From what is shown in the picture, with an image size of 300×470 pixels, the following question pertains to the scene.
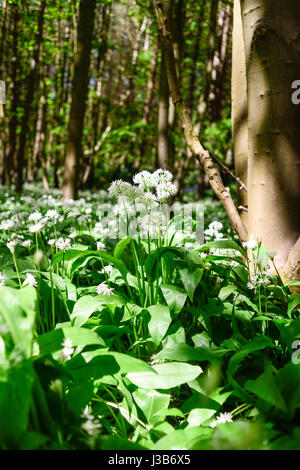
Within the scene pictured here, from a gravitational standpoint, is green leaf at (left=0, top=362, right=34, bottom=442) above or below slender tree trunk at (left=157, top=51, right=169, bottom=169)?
below

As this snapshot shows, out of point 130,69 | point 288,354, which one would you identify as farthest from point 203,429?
point 130,69

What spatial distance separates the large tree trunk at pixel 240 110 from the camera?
2791 millimetres

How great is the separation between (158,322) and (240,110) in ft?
6.27

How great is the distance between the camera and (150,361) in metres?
1.71

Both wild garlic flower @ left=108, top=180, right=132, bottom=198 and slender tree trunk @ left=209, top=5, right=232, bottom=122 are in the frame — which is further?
slender tree trunk @ left=209, top=5, right=232, bottom=122

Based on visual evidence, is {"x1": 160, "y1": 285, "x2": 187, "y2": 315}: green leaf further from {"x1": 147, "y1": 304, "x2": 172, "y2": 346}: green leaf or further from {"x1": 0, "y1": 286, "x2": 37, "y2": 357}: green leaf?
{"x1": 0, "y1": 286, "x2": 37, "y2": 357}: green leaf

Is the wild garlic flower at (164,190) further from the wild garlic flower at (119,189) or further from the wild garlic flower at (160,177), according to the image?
the wild garlic flower at (119,189)

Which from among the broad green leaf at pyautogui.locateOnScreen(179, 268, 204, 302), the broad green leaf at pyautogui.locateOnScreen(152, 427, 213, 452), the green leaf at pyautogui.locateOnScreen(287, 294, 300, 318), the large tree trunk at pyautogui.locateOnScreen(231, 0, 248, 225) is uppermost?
the large tree trunk at pyautogui.locateOnScreen(231, 0, 248, 225)

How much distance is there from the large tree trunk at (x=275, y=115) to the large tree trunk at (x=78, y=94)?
4881mm

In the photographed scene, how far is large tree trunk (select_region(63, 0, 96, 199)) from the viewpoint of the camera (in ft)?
21.2

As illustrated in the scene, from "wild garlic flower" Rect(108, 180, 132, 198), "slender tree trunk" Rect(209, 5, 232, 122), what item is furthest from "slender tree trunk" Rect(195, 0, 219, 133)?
"wild garlic flower" Rect(108, 180, 132, 198)

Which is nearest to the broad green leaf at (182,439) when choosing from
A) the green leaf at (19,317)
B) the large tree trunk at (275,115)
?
the green leaf at (19,317)

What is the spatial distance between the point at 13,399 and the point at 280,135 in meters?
1.93

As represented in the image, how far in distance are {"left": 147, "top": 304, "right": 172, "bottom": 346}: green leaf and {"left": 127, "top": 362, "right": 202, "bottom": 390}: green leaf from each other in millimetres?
173
